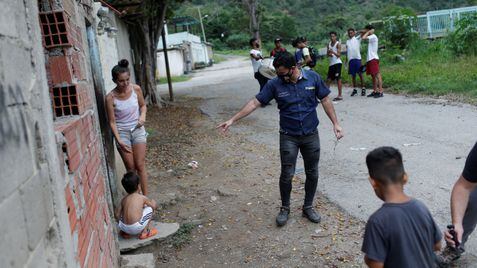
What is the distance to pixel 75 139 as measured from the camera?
116 inches

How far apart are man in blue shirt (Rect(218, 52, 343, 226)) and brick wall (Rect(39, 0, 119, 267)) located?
1695 millimetres

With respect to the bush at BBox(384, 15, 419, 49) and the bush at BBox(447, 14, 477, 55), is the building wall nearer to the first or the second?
the bush at BBox(384, 15, 419, 49)

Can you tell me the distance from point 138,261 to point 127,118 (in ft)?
5.39

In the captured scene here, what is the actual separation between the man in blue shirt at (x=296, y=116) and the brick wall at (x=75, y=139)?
1.69m

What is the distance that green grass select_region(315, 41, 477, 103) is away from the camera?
38.0 ft

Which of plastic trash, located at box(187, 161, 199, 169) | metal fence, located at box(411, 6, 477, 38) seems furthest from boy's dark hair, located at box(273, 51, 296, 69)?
metal fence, located at box(411, 6, 477, 38)

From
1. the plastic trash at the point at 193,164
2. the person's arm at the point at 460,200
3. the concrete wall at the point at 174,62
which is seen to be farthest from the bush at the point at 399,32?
the concrete wall at the point at 174,62

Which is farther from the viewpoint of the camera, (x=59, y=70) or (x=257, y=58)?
(x=257, y=58)

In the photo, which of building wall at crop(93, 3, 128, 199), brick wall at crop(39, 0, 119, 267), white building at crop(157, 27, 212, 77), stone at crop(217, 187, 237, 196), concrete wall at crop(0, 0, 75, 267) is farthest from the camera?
white building at crop(157, 27, 212, 77)

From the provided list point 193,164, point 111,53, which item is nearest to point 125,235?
point 193,164

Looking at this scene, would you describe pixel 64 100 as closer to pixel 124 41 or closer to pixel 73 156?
pixel 73 156

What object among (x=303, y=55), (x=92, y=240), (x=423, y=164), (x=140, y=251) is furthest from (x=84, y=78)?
(x=303, y=55)

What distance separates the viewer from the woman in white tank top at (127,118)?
5.18m

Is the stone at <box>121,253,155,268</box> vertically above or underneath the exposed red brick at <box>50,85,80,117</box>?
underneath
